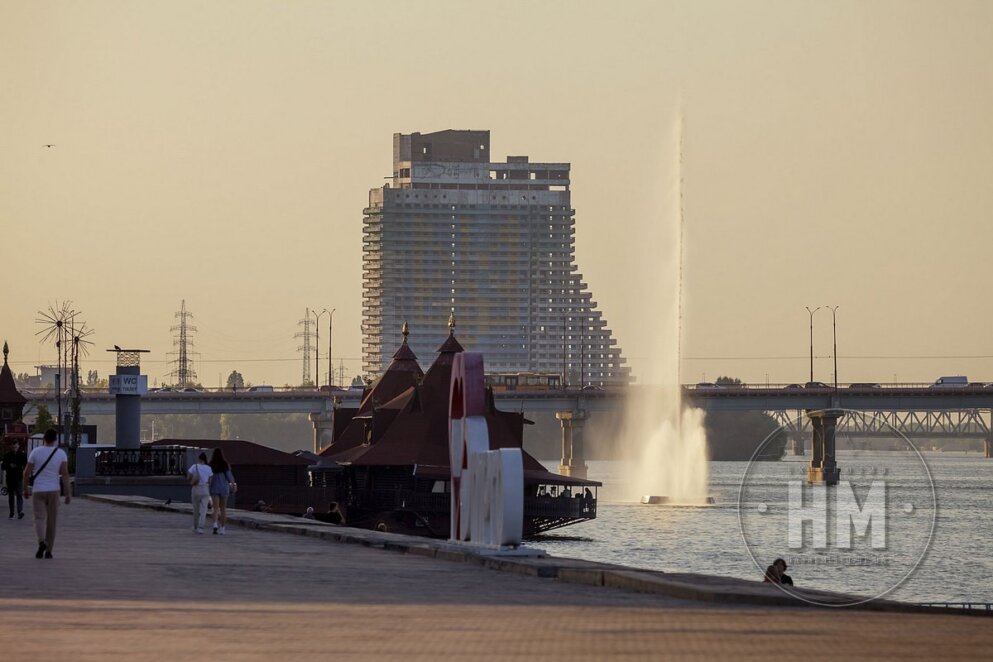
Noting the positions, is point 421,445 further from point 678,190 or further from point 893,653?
point 893,653

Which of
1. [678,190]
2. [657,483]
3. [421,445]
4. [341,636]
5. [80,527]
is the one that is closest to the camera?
[341,636]

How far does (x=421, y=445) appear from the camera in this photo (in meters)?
103

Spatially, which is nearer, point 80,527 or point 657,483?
point 80,527

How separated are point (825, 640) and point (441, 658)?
11.3 feet

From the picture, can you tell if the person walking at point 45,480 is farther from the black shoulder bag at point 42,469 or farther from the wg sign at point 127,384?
the wg sign at point 127,384

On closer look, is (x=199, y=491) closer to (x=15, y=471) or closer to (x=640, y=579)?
(x=15, y=471)

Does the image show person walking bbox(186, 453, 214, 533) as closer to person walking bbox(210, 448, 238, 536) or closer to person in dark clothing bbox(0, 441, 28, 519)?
person walking bbox(210, 448, 238, 536)

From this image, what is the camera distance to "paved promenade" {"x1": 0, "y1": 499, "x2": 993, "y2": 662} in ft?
50.5

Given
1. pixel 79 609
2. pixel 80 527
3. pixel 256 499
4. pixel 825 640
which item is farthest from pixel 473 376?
pixel 256 499
